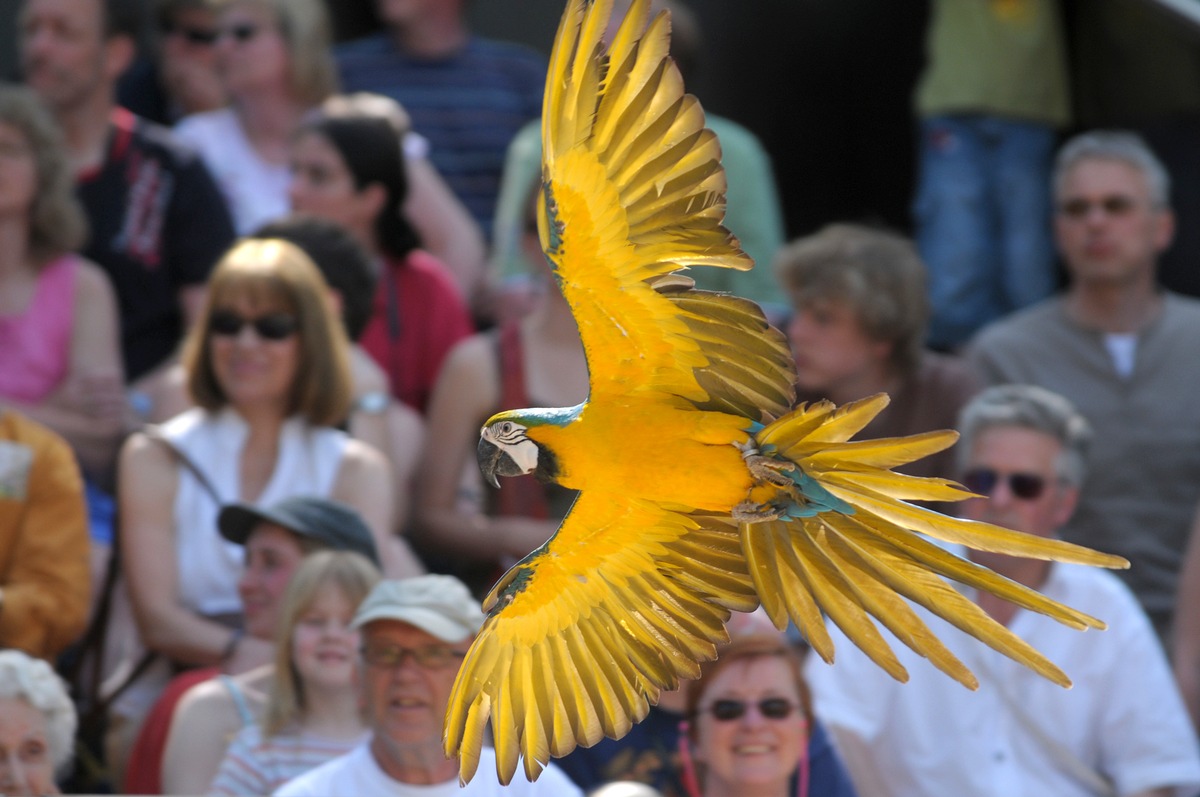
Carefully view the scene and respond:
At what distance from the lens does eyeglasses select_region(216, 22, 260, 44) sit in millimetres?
5477

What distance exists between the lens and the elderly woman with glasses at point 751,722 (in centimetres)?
376

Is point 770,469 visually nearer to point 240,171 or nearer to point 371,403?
point 371,403

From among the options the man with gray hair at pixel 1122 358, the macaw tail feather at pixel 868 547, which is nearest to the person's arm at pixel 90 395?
the macaw tail feather at pixel 868 547

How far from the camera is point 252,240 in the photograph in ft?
15.2

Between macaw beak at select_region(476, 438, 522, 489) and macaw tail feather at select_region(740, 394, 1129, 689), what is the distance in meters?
0.43

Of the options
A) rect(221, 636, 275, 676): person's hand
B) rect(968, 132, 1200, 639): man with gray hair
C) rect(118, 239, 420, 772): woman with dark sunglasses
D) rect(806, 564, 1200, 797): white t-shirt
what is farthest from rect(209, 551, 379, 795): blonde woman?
rect(968, 132, 1200, 639): man with gray hair

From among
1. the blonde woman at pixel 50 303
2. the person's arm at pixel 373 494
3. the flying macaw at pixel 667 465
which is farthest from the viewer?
the blonde woman at pixel 50 303

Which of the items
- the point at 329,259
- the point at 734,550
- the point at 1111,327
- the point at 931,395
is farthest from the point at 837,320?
the point at 734,550

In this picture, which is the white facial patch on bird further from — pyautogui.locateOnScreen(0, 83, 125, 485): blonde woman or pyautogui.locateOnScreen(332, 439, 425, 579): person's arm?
pyautogui.locateOnScreen(0, 83, 125, 485): blonde woman

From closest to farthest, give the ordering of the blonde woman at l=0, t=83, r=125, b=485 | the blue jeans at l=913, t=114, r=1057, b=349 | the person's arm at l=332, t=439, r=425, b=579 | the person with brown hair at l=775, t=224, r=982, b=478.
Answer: the person's arm at l=332, t=439, r=425, b=579
the blonde woman at l=0, t=83, r=125, b=485
the person with brown hair at l=775, t=224, r=982, b=478
the blue jeans at l=913, t=114, r=1057, b=349

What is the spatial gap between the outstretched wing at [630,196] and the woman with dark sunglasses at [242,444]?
1408 mm

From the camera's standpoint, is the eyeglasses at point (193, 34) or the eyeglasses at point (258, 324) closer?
the eyeglasses at point (258, 324)

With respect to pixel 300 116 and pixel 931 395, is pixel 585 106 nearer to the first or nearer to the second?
pixel 931 395

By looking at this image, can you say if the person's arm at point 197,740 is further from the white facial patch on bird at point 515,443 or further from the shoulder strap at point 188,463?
the white facial patch on bird at point 515,443
